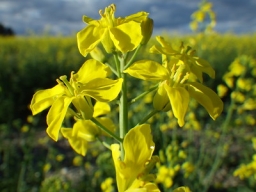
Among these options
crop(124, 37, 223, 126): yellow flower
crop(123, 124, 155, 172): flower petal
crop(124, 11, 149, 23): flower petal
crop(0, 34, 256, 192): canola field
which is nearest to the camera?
crop(123, 124, 155, 172): flower petal

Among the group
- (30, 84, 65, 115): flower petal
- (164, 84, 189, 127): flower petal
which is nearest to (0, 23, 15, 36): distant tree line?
(30, 84, 65, 115): flower petal

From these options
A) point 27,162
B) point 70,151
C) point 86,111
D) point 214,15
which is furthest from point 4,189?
point 214,15

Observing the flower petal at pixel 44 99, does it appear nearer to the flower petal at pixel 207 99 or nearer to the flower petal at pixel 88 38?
the flower petal at pixel 88 38

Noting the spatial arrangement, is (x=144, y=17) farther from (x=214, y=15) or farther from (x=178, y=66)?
(x=214, y=15)

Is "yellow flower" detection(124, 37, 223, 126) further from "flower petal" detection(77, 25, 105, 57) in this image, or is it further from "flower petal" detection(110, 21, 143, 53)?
"flower petal" detection(77, 25, 105, 57)

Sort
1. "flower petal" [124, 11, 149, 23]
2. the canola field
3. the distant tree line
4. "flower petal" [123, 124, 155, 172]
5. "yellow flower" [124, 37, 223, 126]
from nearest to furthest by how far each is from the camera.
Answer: "flower petal" [123, 124, 155, 172] → "yellow flower" [124, 37, 223, 126] → "flower petal" [124, 11, 149, 23] → the canola field → the distant tree line

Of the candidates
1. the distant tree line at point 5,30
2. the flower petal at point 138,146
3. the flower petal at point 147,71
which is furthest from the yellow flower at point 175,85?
the distant tree line at point 5,30
